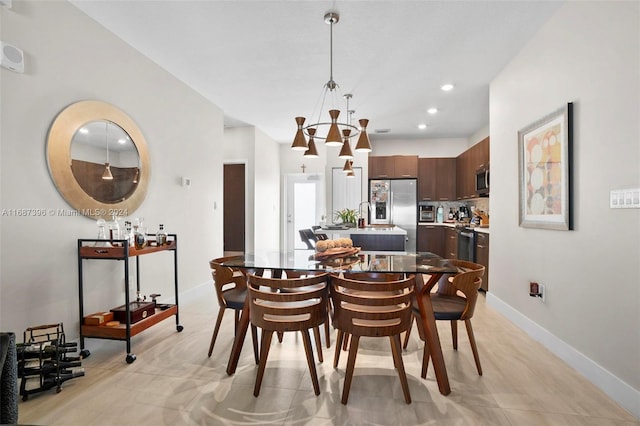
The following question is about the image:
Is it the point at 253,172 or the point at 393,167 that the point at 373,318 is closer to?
the point at 253,172

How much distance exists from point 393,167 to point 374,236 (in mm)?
2729

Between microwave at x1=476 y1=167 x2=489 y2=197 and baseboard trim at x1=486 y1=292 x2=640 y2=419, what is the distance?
2.03m

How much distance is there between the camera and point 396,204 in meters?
7.11

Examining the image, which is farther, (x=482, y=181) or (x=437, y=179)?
(x=437, y=179)

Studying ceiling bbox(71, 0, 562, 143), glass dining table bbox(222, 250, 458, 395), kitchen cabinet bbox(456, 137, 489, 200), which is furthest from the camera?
kitchen cabinet bbox(456, 137, 489, 200)

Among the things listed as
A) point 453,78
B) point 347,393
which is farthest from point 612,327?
point 453,78

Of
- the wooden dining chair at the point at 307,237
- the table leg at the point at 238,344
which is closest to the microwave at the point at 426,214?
the wooden dining chair at the point at 307,237

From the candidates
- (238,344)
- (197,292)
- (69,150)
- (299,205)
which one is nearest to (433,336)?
(238,344)

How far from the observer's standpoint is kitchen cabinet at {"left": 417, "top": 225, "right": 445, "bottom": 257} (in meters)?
6.90

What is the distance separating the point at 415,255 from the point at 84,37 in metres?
3.22

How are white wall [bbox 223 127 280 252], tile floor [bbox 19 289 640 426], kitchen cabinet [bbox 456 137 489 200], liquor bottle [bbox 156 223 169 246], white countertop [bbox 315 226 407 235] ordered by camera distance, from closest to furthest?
tile floor [bbox 19 289 640 426] → liquor bottle [bbox 156 223 169 246] → white countertop [bbox 315 226 407 235] → kitchen cabinet [bbox 456 137 489 200] → white wall [bbox 223 127 280 252]

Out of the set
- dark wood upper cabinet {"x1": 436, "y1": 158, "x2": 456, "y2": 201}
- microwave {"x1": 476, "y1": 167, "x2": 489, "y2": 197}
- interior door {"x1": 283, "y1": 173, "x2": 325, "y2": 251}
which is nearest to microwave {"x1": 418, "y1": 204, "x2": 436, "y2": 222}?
dark wood upper cabinet {"x1": 436, "y1": 158, "x2": 456, "y2": 201}

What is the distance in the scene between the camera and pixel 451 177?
7.06m

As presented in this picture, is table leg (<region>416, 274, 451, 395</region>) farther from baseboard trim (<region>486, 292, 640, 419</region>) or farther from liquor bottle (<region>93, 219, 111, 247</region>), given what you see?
liquor bottle (<region>93, 219, 111, 247</region>)
